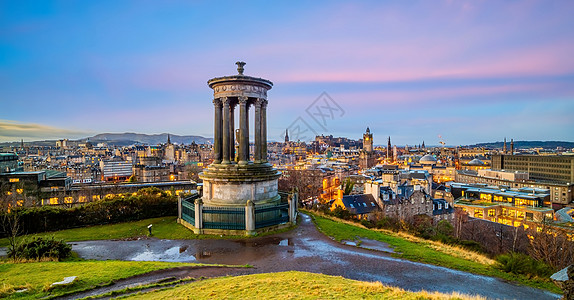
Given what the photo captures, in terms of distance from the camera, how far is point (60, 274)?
11500mm

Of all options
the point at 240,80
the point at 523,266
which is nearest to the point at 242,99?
the point at 240,80

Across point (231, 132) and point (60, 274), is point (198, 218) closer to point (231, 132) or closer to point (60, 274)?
point (60, 274)

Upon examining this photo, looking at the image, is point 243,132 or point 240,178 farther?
point 243,132

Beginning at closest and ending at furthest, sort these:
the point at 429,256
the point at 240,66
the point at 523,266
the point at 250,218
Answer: the point at 523,266
the point at 429,256
the point at 250,218
the point at 240,66

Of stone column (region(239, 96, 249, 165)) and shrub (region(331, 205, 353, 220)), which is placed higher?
stone column (region(239, 96, 249, 165))

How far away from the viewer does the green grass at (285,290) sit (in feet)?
29.9

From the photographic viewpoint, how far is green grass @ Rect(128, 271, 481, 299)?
911cm

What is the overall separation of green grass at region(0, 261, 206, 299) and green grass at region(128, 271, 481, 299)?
2225 mm

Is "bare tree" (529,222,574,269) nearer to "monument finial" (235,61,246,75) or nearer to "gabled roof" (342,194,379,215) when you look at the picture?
"gabled roof" (342,194,379,215)

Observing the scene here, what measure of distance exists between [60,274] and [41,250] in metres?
3.69

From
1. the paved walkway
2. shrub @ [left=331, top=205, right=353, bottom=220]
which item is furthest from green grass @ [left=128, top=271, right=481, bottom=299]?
shrub @ [left=331, top=205, right=353, bottom=220]

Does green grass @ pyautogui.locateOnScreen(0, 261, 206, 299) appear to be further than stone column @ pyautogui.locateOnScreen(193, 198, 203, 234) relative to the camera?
No

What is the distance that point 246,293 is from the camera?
9352 mm

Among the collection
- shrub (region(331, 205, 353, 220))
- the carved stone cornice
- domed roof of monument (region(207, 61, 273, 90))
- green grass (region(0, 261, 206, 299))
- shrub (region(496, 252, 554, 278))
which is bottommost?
shrub (region(331, 205, 353, 220))
